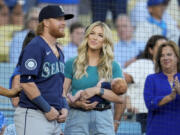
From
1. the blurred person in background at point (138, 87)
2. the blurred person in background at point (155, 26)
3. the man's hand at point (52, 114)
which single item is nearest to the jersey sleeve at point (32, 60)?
the man's hand at point (52, 114)

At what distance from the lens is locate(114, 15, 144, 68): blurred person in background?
7930 millimetres

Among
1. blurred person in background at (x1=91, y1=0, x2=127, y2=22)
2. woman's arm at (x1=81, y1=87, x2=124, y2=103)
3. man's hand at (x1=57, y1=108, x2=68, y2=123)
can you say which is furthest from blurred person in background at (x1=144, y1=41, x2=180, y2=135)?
blurred person in background at (x1=91, y1=0, x2=127, y2=22)

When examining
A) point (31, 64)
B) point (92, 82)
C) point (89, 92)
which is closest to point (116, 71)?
point (92, 82)

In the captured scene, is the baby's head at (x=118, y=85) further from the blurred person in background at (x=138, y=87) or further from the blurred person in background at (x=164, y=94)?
the blurred person in background at (x=138, y=87)

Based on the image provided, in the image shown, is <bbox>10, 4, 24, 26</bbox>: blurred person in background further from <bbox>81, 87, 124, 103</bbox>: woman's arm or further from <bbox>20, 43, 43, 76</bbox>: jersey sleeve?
<bbox>20, 43, 43, 76</bbox>: jersey sleeve

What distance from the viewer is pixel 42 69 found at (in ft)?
14.9

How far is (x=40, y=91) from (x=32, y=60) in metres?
0.28

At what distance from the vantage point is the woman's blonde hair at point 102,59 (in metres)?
5.25

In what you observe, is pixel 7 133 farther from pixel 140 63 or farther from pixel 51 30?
pixel 140 63

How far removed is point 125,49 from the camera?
815 cm

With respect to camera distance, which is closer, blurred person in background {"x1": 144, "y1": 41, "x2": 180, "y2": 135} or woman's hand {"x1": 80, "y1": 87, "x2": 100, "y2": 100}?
woman's hand {"x1": 80, "y1": 87, "x2": 100, "y2": 100}

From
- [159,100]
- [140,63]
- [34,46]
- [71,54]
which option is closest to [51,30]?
[34,46]

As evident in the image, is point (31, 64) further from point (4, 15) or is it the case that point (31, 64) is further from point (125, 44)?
point (4, 15)

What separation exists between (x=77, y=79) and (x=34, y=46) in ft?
2.85
